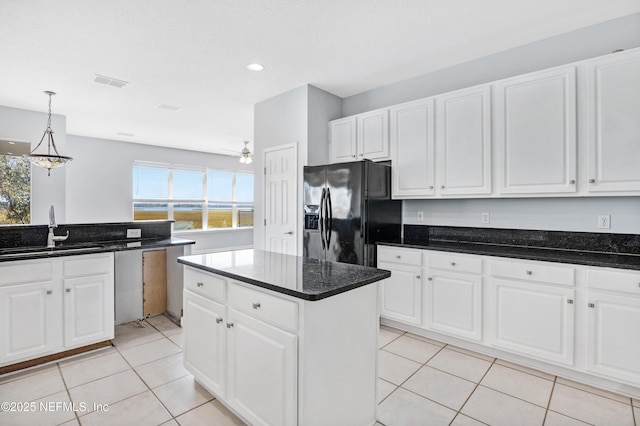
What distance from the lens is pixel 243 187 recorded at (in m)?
9.14

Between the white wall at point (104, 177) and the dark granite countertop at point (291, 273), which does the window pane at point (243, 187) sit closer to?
the white wall at point (104, 177)

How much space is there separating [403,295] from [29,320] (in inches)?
126

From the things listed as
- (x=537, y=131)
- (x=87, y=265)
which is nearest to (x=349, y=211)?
(x=537, y=131)

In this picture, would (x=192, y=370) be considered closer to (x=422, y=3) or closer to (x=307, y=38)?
(x=307, y=38)

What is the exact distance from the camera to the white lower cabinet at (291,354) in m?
1.50

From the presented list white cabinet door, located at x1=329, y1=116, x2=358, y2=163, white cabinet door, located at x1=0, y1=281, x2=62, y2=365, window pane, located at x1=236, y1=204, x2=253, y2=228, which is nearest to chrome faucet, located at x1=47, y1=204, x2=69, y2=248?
white cabinet door, located at x1=0, y1=281, x2=62, y2=365

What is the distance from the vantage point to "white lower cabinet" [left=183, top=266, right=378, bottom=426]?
150cm

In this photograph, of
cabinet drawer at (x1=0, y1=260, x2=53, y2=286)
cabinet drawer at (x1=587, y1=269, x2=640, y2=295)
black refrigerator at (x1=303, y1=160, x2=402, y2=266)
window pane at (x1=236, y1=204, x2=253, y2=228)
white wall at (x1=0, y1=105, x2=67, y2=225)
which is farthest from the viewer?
window pane at (x1=236, y1=204, x2=253, y2=228)

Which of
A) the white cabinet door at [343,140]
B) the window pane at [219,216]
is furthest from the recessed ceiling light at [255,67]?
the window pane at [219,216]

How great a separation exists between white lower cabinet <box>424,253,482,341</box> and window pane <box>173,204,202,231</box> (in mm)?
6465

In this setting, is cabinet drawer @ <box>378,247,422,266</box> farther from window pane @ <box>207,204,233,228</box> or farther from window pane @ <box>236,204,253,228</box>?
window pane @ <box>236,204,253,228</box>

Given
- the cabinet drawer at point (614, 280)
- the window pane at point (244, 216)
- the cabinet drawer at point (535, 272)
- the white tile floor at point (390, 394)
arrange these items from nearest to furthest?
the white tile floor at point (390, 394) < the cabinet drawer at point (614, 280) < the cabinet drawer at point (535, 272) < the window pane at point (244, 216)

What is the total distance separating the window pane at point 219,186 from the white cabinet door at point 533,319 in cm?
720

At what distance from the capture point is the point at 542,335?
8.02 feet
